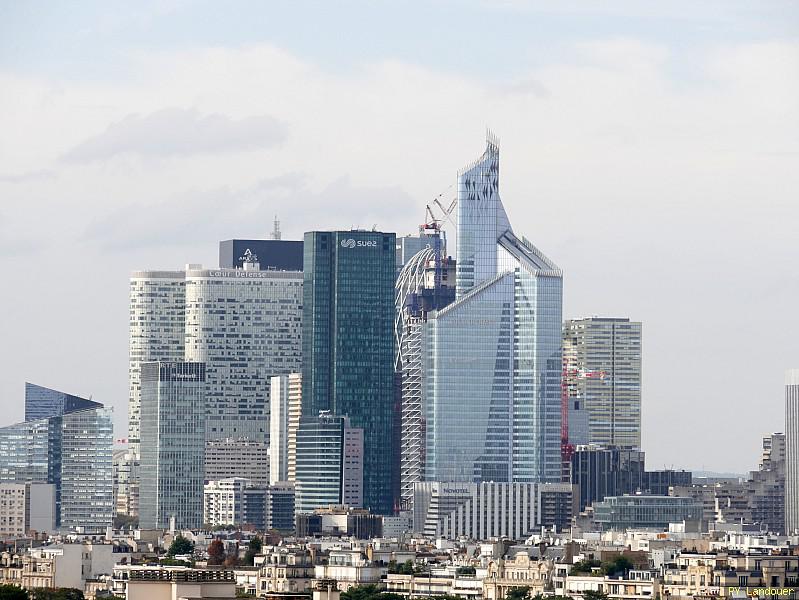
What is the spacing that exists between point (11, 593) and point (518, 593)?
1755 inches

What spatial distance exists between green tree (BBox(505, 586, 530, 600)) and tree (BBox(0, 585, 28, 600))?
38585mm

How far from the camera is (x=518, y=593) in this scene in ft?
554

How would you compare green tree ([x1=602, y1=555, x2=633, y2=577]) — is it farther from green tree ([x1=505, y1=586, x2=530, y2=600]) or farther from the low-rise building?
green tree ([x1=505, y1=586, x2=530, y2=600])

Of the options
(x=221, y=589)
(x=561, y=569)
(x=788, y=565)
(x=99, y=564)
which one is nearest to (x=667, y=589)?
(x=788, y=565)

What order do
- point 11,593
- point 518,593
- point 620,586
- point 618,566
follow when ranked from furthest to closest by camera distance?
point 618,566, point 620,586, point 518,593, point 11,593

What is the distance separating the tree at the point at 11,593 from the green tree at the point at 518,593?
127 ft

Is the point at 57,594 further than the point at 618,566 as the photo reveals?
No

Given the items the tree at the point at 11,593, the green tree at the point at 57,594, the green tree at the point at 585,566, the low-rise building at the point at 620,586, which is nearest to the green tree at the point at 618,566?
the green tree at the point at 585,566

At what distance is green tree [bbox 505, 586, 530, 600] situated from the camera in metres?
167

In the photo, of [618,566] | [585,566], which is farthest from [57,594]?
[618,566]

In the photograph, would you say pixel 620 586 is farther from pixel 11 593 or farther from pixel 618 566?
pixel 11 593

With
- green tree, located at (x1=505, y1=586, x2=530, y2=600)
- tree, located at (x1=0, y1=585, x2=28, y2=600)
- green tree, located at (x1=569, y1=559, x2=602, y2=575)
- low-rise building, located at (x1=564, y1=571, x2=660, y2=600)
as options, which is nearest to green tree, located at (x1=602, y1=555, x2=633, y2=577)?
green tree, located at (x1=569, y1=559, x2=602, y2=575)

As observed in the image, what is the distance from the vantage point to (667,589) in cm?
16350

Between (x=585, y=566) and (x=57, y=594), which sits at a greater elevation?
(x=585, y=566)
